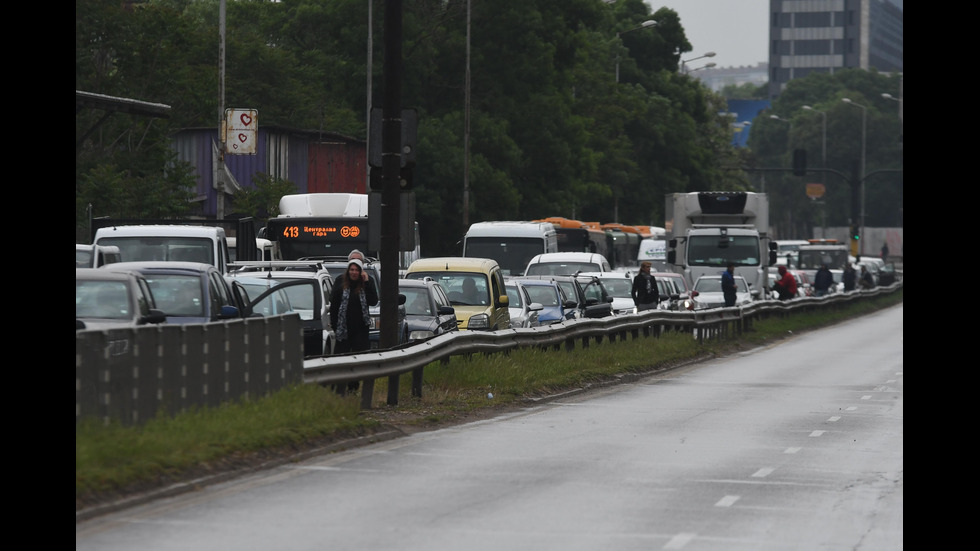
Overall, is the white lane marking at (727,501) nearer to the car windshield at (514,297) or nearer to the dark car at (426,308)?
the dark car at (426,308)

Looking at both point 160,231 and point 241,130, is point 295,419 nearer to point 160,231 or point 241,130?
point 160,231

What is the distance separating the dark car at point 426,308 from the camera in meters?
→ 24.1

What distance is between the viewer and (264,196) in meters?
50.9

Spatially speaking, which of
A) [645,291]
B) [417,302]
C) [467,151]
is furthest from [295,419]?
Result: [467,151]

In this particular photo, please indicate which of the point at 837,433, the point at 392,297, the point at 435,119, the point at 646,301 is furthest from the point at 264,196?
the point at 837,433

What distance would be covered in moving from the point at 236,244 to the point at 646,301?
842 cm

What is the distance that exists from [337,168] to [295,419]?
158 feet

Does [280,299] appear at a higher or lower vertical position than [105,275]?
lower

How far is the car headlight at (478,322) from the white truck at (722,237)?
72.2 ft

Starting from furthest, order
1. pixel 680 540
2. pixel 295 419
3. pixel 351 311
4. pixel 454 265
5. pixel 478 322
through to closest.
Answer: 1. pixel 454 265
2. pixel 478 322
3. pixel 351 311
4. pixel 295 419
5. pixel 680 540

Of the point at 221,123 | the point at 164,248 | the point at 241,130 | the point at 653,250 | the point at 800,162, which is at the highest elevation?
the point at 800,162

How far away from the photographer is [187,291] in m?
18.3
